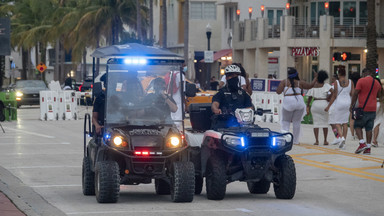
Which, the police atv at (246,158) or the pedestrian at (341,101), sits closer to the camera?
the police atv at (246,158)

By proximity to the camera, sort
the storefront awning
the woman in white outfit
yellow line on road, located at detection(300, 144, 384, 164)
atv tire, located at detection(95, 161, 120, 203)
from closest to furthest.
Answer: atv tire, located at detection(95, 161, 120, 203) → yellow line on road, located at detection(300, 144, 384, 164) → the woman in white outfit → the storefront awning

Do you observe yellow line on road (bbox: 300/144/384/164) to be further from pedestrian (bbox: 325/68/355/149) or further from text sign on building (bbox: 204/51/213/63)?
text sign on building (bbox: 204/51/213/63)

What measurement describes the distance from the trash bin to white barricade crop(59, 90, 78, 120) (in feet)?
6.55

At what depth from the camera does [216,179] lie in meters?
12.2

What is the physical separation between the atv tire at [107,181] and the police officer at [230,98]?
1.94 metres

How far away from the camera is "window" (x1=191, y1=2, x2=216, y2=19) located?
7712cm

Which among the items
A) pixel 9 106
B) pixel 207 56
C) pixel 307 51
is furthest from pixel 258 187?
pixel 307 51

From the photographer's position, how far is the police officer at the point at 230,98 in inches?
512

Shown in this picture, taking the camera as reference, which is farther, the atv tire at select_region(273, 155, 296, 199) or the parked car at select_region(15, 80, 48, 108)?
the parked car at select_region(15, 80, 48, 108)

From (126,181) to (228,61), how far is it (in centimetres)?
5832

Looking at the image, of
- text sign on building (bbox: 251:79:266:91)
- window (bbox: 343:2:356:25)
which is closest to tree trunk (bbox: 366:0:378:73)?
text sign on building (bbox: 251:79:266:91)

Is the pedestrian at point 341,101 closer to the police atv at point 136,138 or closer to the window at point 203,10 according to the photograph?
the police atv at point 136,138

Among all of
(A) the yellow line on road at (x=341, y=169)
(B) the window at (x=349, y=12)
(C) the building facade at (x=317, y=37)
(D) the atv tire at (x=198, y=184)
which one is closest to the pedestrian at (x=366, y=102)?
(A) the yellow line on road at (x=341, y=169)

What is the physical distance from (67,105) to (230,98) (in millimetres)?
23984
